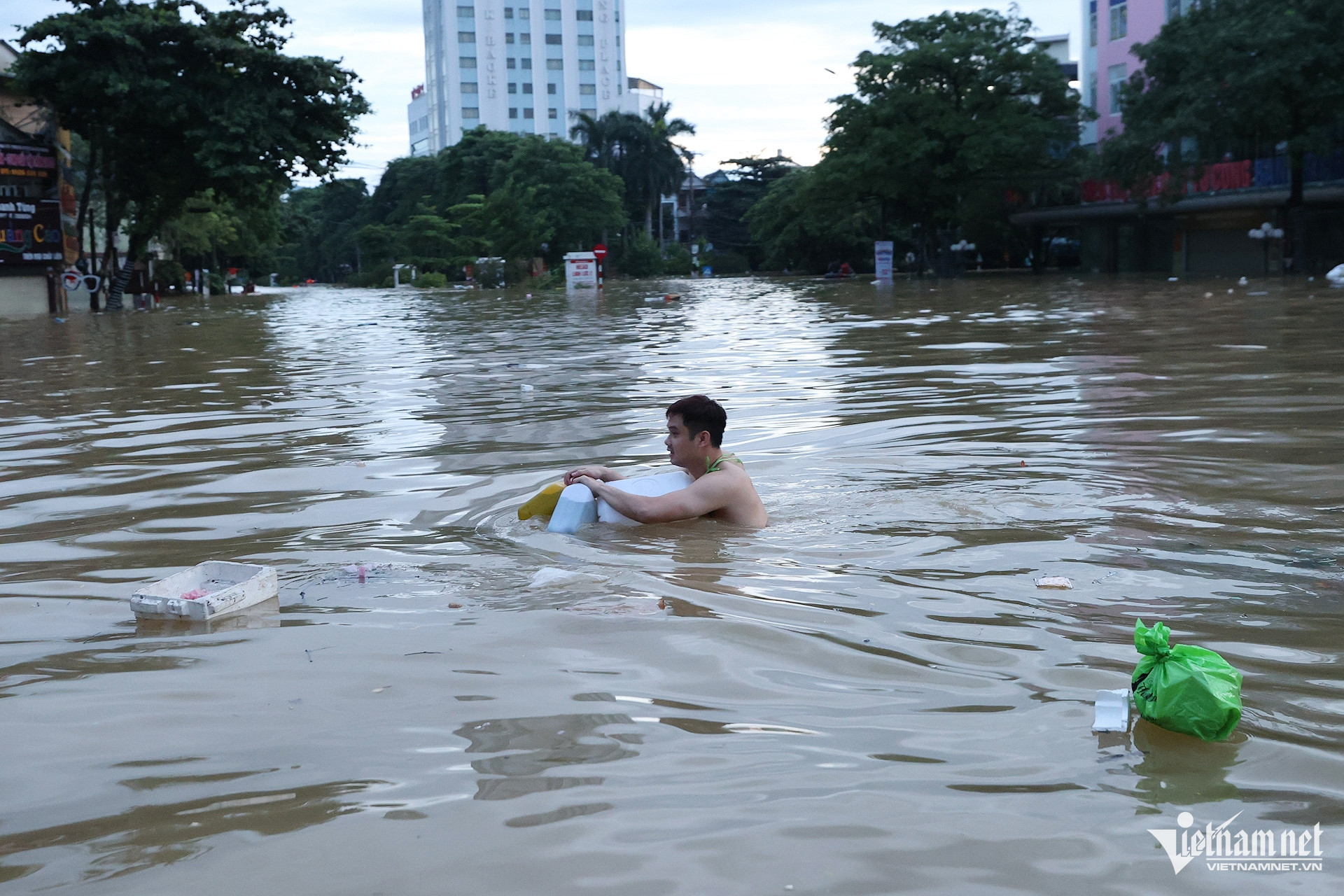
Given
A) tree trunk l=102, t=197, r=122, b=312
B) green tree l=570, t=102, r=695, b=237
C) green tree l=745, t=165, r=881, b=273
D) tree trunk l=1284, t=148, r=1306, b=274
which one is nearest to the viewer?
tree trunk l=1284, t=148, r=1306, b=274

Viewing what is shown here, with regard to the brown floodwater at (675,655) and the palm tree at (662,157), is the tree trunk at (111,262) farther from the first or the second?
the palm tree at (662,157)

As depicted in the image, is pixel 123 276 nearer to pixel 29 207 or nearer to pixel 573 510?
pixel 29 207

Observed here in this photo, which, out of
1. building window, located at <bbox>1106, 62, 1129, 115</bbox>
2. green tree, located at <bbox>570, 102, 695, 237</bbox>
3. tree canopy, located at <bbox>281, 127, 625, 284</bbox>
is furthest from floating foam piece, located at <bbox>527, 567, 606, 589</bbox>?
green tree, located at <bbox>570, 102, 695, 237</bbox>

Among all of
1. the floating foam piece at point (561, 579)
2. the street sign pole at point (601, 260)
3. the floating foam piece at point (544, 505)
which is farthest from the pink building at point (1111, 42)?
the floating foam piece at point (561, 579)

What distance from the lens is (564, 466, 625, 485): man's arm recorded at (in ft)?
21.0

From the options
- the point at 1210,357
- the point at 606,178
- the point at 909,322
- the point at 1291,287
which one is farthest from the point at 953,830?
the point at 606,178

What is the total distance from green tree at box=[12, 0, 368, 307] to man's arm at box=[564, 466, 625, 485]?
31.2 m

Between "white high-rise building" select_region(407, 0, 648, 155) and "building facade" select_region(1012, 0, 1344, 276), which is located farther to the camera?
"white high-rise building" select_region(407, 0, 648, 155)

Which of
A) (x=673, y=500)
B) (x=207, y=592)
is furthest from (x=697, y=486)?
(x=207, y=592)

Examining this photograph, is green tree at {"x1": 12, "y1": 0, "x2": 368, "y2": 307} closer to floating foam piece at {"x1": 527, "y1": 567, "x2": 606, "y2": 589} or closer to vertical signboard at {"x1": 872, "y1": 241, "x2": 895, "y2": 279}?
vertical signboard at {"x1": 872, "y1": 241, "x2": 895, "y2": 279}

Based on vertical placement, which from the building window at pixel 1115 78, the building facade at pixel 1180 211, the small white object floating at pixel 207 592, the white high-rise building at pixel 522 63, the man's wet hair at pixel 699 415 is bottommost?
the small white object floating at pixel 207 592

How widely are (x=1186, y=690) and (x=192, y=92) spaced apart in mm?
37077

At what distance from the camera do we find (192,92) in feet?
116

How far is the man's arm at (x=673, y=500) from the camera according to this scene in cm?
625
